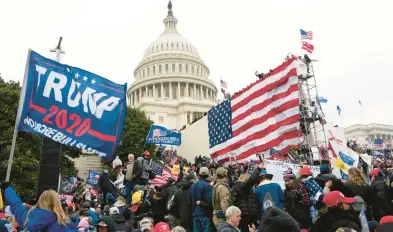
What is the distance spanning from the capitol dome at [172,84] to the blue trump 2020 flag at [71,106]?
211ft

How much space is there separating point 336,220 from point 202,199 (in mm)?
2995

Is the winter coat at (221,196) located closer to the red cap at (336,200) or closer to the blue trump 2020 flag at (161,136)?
the red cap at (336,200)

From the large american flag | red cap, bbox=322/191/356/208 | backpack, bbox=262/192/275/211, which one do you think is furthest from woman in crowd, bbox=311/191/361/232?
the large american flag

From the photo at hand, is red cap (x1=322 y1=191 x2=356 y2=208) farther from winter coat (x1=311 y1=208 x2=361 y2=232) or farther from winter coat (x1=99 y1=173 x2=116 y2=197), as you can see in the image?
winter coat (x1=99 y1=173 x2=116 y2=197)

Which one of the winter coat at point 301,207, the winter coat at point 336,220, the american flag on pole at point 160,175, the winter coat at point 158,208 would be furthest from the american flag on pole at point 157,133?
the winter coat at point 336,220

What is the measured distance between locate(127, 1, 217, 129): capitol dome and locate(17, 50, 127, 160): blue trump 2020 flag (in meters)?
64.4

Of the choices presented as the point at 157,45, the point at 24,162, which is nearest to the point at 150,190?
the point at 24,162

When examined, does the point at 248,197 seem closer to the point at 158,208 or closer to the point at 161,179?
the point at 158,208

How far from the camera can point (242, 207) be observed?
6.19 metres

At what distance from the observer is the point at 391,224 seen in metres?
3.20

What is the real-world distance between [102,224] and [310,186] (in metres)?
3.27

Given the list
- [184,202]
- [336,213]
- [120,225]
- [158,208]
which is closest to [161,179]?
[158,208]

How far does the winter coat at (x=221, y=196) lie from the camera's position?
19.7 ft

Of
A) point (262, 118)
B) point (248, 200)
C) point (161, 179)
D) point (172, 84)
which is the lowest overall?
point (248, 200)
